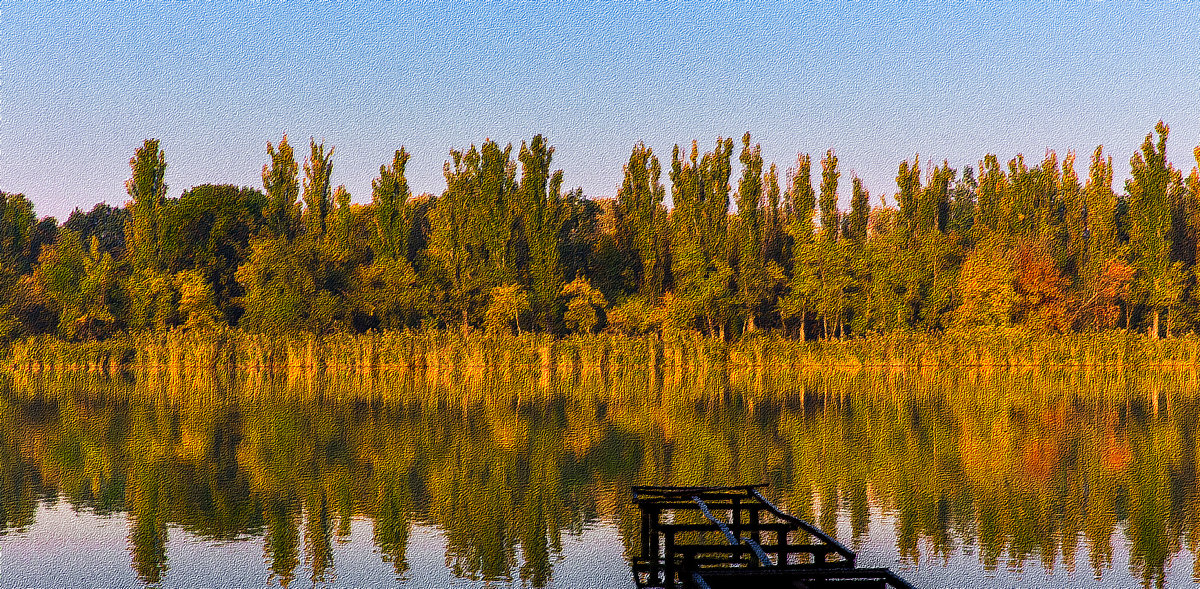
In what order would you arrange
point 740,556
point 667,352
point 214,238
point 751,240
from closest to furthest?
point 740,556 → point 667,352 → point 751,240 → point 214,238

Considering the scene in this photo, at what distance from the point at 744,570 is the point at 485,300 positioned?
191 feet

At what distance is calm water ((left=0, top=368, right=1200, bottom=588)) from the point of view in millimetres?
17766

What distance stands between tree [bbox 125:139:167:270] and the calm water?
26.4 metres

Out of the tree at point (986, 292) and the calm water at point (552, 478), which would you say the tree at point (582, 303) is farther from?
the calm water at point (552, 478)

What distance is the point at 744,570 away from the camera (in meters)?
11.7

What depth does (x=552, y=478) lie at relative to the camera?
82.7 ft

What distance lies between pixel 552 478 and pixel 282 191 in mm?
52529

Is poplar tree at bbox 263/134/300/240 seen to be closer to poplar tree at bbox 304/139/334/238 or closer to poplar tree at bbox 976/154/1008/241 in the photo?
poplar tree at bbox 304/139/334/238

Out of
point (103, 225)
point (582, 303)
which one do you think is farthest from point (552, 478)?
point (103, 225)

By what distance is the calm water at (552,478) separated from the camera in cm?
1777

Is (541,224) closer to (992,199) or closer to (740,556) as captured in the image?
(992,199)

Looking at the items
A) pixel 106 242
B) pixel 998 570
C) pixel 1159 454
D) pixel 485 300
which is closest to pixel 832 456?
pixel 1159 454

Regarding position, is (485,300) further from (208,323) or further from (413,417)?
(413,417)

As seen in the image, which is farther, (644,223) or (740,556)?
(644,223)
